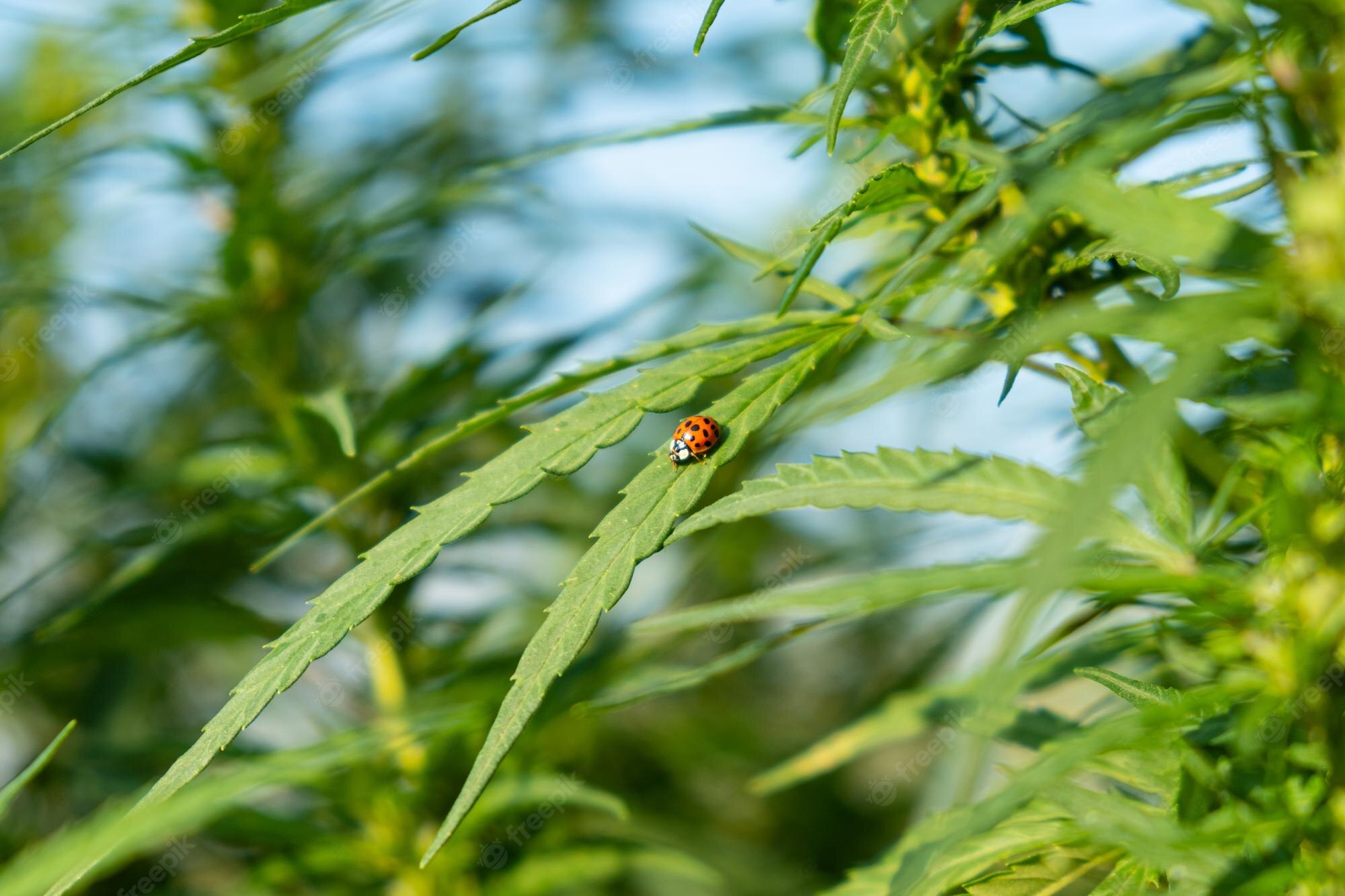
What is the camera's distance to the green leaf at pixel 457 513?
0.50 m

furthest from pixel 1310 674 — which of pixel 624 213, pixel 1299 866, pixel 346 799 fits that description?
pixel 624 213

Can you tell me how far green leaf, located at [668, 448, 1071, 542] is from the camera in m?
0.54

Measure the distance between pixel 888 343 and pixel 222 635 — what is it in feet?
2.18

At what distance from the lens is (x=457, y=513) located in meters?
0.54

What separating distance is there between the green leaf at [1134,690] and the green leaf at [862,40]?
0.98 feet

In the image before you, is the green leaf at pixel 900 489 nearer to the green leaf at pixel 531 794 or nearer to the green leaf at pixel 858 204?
the green leaf at pixel 858 204

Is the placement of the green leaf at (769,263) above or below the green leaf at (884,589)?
above

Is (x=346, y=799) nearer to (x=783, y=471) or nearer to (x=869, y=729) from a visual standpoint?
(x=869, y=729)
